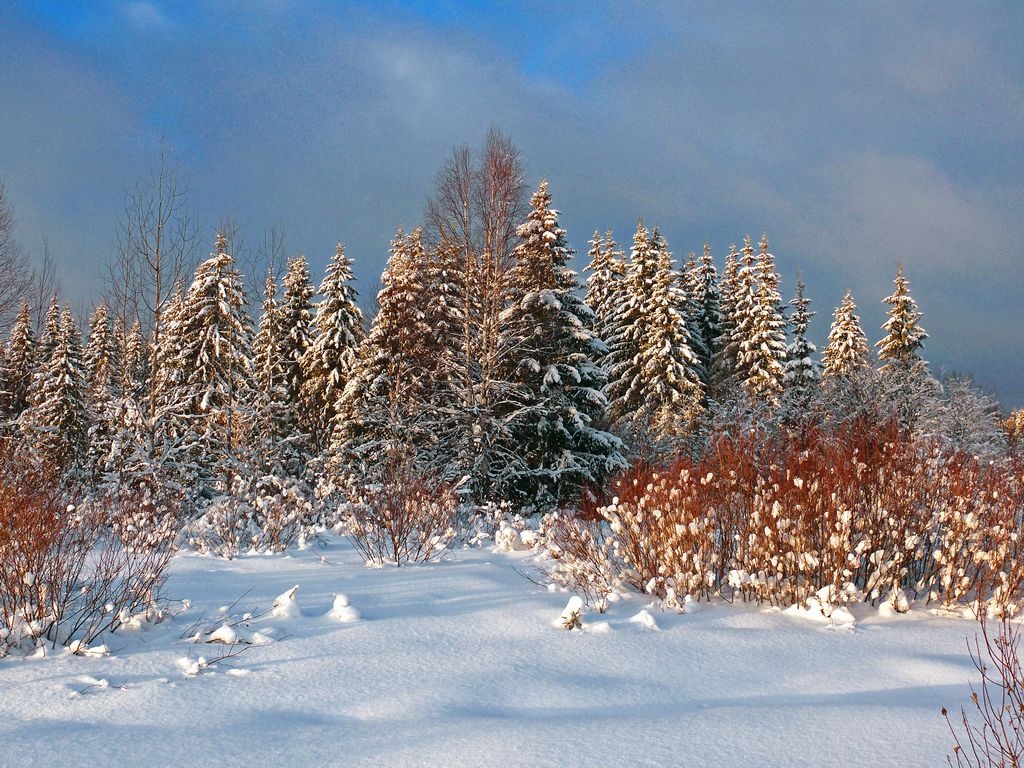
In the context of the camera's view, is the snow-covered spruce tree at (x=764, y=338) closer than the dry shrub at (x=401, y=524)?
No

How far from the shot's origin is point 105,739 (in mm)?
2848

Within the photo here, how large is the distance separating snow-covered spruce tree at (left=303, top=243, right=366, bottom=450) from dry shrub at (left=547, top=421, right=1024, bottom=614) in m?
18.7

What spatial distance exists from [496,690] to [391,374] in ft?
55.1

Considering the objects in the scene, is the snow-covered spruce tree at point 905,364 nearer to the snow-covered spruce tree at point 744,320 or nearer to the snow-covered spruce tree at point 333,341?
the snow-covered spruce tree at point 744,320

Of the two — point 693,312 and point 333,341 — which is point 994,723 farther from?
point 693,312

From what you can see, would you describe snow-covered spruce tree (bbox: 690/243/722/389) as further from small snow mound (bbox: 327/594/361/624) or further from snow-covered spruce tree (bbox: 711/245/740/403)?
small snow mound (bbox: 327/594/361/624)

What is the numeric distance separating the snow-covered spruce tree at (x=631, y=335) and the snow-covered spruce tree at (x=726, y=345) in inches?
173

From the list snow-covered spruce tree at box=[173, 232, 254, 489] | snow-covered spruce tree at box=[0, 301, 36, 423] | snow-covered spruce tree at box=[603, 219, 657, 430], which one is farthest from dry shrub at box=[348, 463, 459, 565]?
snow-covered spruce tree at box=[0, 301, 36, 423]

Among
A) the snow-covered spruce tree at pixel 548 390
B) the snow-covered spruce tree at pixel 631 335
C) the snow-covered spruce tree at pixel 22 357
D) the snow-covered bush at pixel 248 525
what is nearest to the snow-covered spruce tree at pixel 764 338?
the snow-covered spruce tree at pixel 631 335

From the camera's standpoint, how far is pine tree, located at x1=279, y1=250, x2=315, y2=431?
26719 mm

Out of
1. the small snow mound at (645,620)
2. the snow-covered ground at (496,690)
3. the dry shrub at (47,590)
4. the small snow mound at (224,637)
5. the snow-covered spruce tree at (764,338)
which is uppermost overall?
the snow-covered spruce tree at (764,338)

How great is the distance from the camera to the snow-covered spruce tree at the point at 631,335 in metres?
27.2

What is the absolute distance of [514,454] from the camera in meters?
15.8

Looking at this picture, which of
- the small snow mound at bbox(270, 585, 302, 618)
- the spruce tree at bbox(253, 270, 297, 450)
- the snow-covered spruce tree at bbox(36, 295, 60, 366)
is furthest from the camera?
the snow-covered spruce tree at bbox(36, 295, 60, 366)
